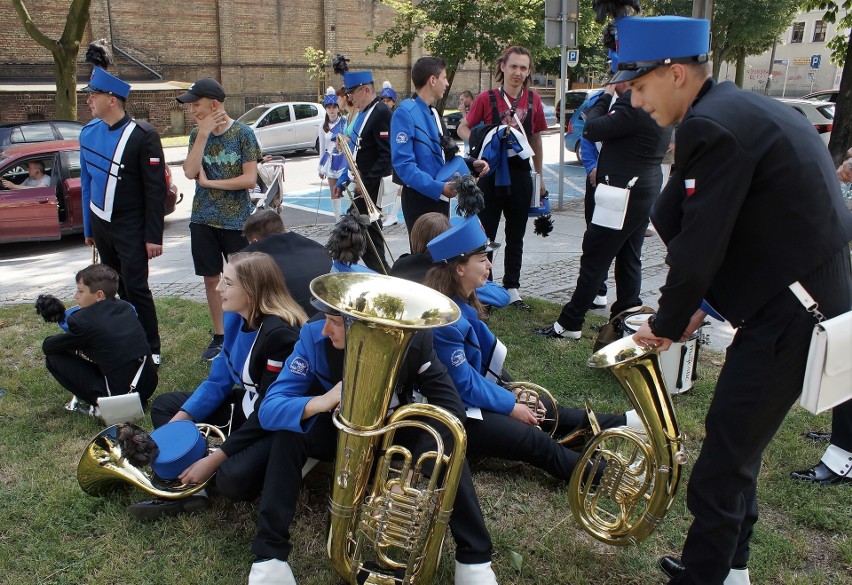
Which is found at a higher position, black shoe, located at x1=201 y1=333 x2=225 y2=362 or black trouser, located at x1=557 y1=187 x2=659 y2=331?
black trouser, located at x1=557 y1=187 x2=659 y2=331

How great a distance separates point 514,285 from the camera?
5.88 m

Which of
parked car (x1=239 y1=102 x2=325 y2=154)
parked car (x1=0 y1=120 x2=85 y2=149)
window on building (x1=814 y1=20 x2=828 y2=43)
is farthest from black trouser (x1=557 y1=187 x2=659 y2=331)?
window on building (x1=814 y1=20 x2=828 y2=43)

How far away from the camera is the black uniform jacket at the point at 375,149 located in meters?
5.81

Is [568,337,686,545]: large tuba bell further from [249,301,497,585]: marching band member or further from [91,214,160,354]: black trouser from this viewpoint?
[91,214,160,354]: black trouser

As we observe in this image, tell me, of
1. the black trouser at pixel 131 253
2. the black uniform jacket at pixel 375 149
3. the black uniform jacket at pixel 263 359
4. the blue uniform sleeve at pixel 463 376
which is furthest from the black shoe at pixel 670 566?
the black uniform jacket at pixel 375 149

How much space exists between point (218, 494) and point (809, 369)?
2476 mm

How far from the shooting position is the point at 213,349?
195 inches

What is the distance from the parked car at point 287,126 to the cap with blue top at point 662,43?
17.7 metres

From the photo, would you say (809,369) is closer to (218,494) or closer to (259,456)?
(259,456)

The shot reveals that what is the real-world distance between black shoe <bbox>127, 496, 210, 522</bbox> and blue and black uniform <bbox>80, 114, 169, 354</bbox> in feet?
6.46

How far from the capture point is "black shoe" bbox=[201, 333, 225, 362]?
4926mm

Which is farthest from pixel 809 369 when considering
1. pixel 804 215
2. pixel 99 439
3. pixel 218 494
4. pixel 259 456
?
pixel 99 439

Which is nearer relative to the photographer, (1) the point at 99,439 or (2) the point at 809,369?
(2) the point at 809,369

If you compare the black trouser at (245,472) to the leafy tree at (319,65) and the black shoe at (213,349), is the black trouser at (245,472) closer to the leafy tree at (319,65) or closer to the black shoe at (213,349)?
the black shoe at (213,349)
